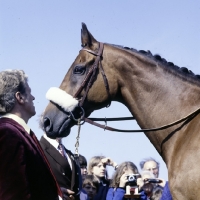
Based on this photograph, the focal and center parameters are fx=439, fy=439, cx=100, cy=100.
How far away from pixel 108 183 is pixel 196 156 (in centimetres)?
385

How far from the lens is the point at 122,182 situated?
702cm

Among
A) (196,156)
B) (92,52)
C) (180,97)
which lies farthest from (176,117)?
(92,52)

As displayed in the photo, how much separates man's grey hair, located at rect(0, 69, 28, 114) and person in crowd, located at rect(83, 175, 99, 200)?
386 centimetres

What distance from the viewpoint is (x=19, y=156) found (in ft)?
10.6

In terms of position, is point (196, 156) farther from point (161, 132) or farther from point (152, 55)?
point (152, 55)

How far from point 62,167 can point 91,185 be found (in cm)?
162

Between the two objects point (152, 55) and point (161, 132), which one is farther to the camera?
point (152, 55)

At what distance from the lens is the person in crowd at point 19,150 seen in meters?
3.15

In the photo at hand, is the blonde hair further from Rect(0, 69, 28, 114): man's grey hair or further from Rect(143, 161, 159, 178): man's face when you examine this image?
Rect(0, 69, 28, 114): man's grey hair

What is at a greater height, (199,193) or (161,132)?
(161,132)

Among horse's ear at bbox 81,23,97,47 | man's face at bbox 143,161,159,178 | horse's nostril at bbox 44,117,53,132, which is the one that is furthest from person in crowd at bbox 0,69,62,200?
man's face at bbox 143,161,159,178

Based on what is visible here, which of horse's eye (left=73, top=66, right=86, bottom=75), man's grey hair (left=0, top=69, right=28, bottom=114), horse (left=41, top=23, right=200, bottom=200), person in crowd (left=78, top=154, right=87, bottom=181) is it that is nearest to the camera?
man's grey hair (left=0, top=69, right=28, bottom=114)

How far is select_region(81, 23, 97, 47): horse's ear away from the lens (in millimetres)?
5410

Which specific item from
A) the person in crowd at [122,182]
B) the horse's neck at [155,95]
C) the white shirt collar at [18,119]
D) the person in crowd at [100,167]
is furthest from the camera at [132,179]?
the white shirt collar at [18,119]
